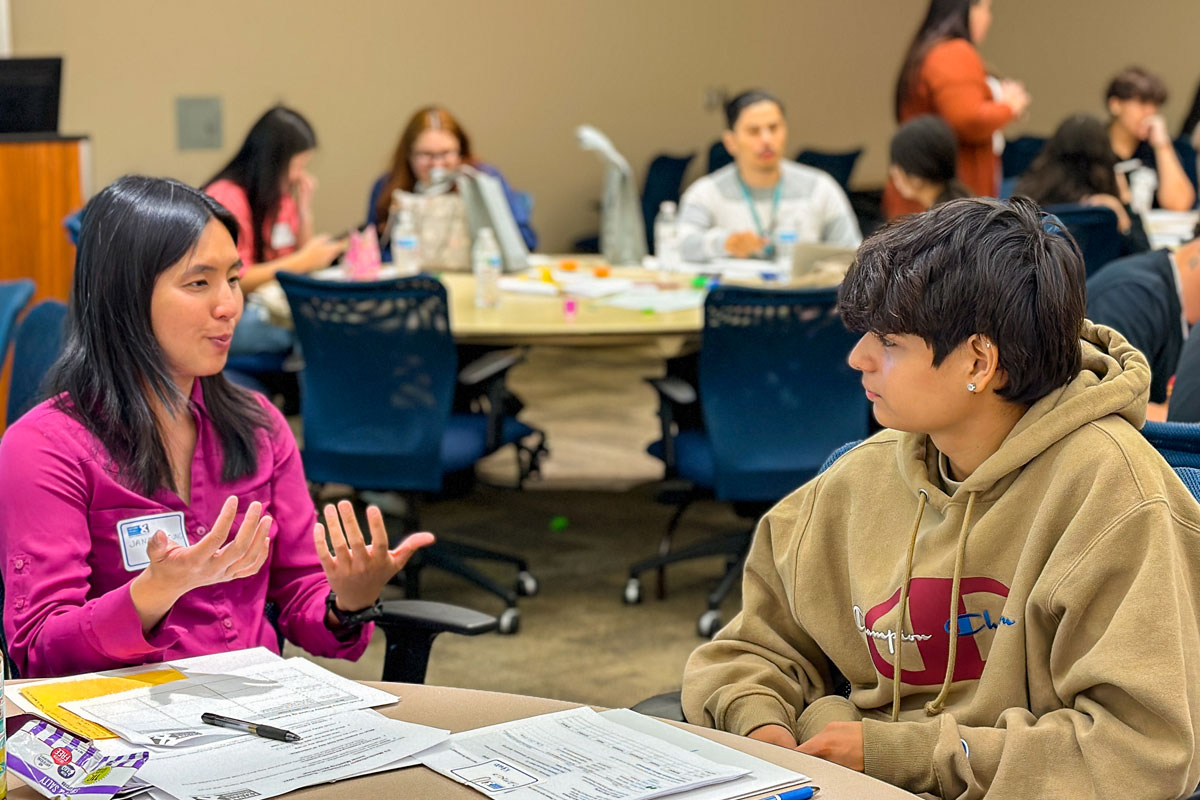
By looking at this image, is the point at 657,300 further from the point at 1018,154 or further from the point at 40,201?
the point at 1018,154

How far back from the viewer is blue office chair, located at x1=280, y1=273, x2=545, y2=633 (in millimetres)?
3621

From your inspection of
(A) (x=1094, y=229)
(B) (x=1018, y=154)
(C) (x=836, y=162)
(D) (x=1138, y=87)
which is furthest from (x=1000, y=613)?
(B) (x=1018, y=154)

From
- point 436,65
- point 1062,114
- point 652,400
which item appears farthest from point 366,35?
point 1062,114

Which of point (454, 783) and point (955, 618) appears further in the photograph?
point (955, 618)

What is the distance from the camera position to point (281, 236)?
16.1 feet

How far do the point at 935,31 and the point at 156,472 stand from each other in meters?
4.57

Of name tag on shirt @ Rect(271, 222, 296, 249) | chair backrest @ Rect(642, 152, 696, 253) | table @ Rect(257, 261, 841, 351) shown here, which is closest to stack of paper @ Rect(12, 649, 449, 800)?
table @ Rect(257, 261, 841, 351)

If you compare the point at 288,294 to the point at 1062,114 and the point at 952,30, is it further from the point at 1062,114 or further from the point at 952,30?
the point at 1062,114

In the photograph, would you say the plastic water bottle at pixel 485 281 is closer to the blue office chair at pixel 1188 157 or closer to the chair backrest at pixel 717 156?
the chair backrest at pixel 717 156

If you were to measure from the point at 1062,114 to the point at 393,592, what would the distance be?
7.97m

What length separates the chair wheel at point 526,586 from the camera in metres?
4.15

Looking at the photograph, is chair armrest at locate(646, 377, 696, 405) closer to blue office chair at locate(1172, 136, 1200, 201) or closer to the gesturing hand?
the gesturing hand

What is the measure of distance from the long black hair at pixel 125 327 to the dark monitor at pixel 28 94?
3.13 m

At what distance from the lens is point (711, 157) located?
823 cm
